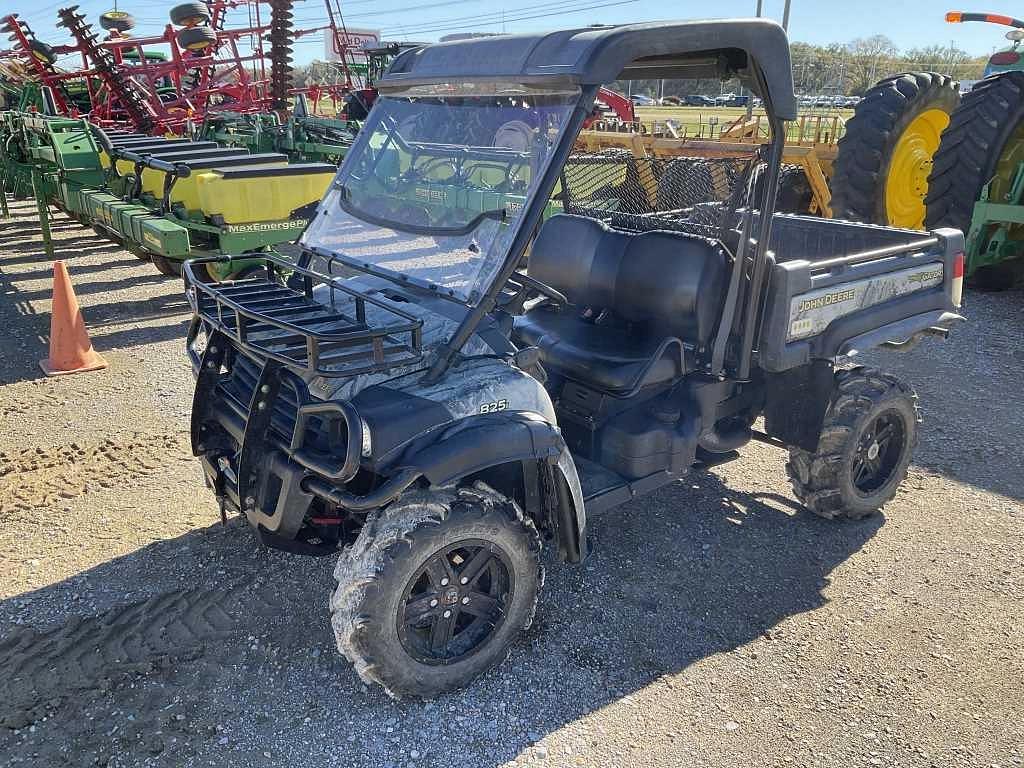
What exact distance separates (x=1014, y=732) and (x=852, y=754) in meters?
0.61

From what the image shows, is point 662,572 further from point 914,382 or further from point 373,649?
A: point 914,382

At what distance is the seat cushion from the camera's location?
3.46m

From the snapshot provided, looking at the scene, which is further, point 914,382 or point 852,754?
point 914,382

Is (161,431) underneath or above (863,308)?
underneath

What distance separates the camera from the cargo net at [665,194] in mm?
3748

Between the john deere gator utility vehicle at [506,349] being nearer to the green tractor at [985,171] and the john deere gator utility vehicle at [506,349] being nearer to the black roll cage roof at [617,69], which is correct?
the black roll cage roof at [617,69]

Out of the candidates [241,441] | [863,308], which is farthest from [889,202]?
[241,441]

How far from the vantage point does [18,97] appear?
13.2 metres

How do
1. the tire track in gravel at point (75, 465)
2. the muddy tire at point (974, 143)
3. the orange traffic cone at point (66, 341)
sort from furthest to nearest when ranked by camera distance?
1. the muddy tire at point (974, 143)
2. the orange traffic cone at point (66, 341)
3. the tire track in gravel at point (75, 465)

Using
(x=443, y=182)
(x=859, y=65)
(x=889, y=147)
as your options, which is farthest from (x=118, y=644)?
(x=859, y=65)

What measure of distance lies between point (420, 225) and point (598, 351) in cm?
101

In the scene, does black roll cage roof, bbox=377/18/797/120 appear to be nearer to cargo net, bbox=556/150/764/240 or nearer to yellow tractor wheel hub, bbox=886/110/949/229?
cargo net, bbox=556/150/764/240

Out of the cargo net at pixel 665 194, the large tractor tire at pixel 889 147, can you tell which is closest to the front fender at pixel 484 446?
the cargo net at pixel 665 194

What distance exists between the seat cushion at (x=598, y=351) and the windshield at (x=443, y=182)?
575 millimetres
